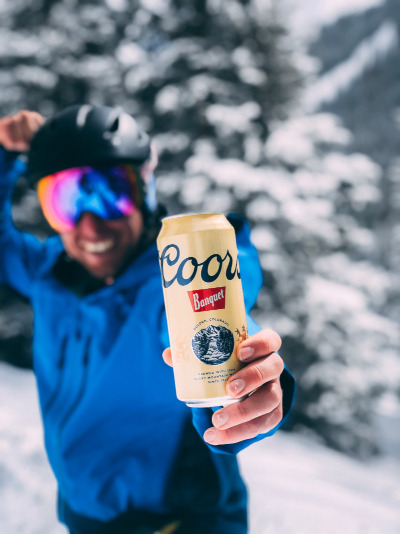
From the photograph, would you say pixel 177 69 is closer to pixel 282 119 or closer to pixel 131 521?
pixel 282 119

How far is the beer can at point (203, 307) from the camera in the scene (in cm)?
88

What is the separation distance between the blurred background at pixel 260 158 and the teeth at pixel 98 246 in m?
3.33

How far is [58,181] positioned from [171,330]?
2.89 ft

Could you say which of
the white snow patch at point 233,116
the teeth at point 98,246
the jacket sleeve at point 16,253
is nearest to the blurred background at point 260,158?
the white snow patch at point 233,116

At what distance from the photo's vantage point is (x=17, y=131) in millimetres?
1650

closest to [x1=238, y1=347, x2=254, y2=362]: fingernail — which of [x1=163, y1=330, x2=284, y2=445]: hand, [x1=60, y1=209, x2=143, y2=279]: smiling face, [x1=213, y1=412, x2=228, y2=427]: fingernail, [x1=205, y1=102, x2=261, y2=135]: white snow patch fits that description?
[x1=163, y1=330, x2=284, y2=445]: hand

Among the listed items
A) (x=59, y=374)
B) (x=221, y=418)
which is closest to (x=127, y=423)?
(x=59, y=374)

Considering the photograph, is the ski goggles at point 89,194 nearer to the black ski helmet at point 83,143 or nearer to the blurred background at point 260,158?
the black ski helmet at point 83,143

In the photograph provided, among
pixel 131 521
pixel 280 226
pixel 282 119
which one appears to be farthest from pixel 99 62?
pixel 131 521

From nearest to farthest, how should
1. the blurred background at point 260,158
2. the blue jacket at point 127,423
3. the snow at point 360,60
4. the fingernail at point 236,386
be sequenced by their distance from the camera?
1. the fingernail at point 236,386
2. the blue jacket at point 127,423
3. the blurred background at point 260,158
4. the snow at point 360,60

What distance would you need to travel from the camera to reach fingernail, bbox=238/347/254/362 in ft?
2.95

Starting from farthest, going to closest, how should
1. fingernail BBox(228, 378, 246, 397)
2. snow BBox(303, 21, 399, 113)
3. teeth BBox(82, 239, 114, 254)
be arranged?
snow BBox(303, 21, 399, 113)
teeth BBox(82, 239, 114, 254)
fingernail BBox(228, 378, 246, 397)

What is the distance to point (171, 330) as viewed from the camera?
0.93m

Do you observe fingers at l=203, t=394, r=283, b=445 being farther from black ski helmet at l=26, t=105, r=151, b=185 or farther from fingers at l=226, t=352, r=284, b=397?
black ski helmet at l=26, t=105, r=151, b=185
